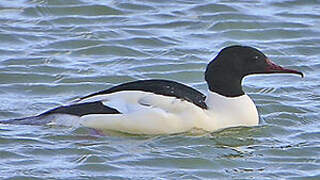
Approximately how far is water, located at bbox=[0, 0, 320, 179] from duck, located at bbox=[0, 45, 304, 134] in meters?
0.11

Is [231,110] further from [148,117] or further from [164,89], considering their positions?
[148,117]

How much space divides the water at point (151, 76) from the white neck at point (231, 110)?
3.9 inches

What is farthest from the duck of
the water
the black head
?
the water

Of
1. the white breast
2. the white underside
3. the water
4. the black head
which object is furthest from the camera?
the black head

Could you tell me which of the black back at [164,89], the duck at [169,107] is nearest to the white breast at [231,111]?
the duck at [169,107]

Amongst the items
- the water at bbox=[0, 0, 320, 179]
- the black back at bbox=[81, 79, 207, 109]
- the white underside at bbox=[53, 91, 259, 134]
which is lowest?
the water at bbox=[0, 0, 320, 179]

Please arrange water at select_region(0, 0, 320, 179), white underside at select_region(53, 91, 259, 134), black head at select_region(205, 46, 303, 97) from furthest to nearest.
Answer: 1. black head at select_region(205, 46, 303, 97)
2. white underside at select_region(53, 91, 259, 134)
3. water at select_region(0, 0, 320, 179)

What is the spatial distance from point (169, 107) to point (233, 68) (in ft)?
2.51

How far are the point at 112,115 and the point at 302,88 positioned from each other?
2.62m

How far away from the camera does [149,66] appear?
14242 mm

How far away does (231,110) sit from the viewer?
1177 cm

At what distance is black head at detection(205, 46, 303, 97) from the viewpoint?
1180cm

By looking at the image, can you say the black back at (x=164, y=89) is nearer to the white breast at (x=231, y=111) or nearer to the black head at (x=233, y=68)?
the white breast at (x=231, y=111)

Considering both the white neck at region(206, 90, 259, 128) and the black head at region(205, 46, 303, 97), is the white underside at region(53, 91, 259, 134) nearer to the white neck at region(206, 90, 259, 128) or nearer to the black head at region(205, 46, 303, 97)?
the white neck at region(206, 90, 259, 128)
